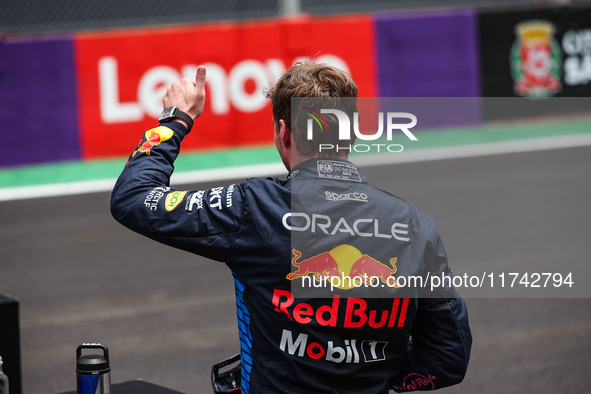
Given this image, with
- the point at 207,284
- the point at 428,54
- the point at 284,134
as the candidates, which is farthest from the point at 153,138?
the point at 428,54

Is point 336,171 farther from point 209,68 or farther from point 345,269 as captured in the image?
point 209,68

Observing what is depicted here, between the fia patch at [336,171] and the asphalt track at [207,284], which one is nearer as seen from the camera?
the fia patch at [336,171]

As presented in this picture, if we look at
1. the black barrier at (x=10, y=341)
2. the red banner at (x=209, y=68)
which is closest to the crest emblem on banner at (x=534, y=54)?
the red banner at (x=209, y=68)

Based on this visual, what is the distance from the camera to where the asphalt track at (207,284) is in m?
5.40

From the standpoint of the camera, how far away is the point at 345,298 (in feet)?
7.93

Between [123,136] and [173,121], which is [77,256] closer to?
[123,136]

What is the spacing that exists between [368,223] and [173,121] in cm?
64

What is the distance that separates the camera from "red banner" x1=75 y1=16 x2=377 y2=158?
12.0 meters

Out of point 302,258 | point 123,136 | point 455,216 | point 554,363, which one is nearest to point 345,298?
point 302,258

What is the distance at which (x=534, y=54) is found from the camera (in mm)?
13898

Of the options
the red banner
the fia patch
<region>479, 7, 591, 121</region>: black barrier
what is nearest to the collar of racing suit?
the fia patch

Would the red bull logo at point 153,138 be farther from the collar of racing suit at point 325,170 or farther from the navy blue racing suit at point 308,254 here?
the collar of racing suit at point 325,170

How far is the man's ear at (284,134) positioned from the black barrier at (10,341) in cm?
168

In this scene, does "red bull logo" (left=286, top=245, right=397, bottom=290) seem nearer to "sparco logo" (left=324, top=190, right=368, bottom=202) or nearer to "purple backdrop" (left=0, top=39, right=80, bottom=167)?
"sparco logo" (left=324, top=190, right=368, bottom=202)
